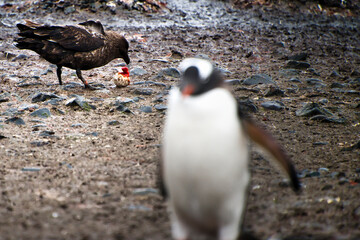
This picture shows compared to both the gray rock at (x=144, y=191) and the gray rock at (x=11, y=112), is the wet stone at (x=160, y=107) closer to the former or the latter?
the gray rock at (x=11, y=112)

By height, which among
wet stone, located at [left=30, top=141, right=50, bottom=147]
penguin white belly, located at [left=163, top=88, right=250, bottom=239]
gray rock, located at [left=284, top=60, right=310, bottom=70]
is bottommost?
gray rock, located at [left=284, top=60, right=310, bottom=70]

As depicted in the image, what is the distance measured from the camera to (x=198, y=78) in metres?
2.07

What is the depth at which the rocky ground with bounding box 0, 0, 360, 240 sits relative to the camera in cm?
266

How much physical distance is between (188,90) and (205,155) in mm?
311

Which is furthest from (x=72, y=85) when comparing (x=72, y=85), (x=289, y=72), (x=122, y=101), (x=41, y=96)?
(x=289, y=72)

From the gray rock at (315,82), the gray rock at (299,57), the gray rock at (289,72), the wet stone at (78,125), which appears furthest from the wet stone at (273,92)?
the wet stone at (78,125)

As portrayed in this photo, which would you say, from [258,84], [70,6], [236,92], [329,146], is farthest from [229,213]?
[70,6]

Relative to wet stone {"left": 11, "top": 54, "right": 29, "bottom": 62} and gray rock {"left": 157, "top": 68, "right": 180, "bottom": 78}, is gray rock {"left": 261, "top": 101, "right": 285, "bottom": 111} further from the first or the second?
wet stone {"left": 11, "top": 54, "right": 29, "bottom": 62}

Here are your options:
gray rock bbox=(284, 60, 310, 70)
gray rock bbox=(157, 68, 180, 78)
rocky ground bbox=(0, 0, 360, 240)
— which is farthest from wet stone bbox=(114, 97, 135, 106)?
gray rock bbox=(284, 60, 310, 70)

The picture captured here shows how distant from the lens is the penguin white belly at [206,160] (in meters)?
1.99

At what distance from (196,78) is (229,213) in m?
0.68

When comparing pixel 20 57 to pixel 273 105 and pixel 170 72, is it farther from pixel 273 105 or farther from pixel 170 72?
pixel 273 105

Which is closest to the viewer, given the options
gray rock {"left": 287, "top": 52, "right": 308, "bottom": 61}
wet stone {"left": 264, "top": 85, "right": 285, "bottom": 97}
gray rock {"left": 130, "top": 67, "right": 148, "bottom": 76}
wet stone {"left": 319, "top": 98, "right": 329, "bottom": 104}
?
wet stone {"left": 319, "top": 98, "right": 329, "bottom": 104}

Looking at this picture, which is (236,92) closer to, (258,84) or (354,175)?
(258,84)
